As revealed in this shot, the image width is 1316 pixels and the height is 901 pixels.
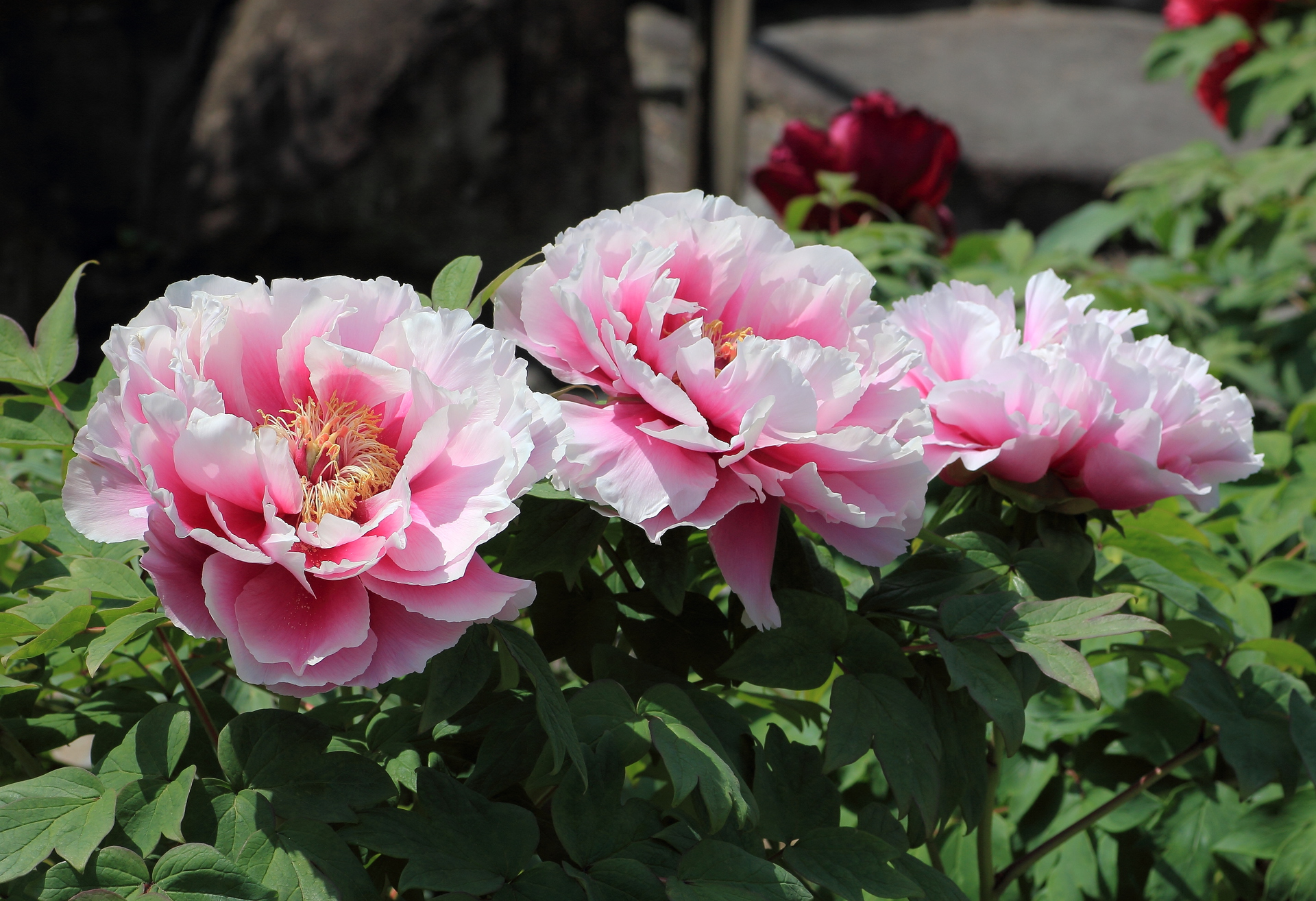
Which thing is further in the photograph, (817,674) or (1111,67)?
(1111,67)

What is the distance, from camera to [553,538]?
0.64 m

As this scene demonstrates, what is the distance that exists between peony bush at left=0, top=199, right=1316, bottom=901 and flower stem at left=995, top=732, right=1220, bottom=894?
8 cm

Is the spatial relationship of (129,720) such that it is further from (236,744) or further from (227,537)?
(227,537)

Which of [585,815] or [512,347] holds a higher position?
[512,347]

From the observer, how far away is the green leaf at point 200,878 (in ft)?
1.71

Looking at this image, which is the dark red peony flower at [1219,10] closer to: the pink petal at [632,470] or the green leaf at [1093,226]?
the green leaf at [1093,226]

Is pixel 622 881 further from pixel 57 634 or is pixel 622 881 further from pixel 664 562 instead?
pixel 57 634

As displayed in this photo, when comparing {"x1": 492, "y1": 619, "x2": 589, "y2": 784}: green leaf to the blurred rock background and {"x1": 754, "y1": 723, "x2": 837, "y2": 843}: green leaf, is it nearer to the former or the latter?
{"x1": 754, "y1": 723, "x2": 837, "y2": 843}: green leaf

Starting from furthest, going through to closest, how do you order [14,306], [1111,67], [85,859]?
[1111,67]
[14,306]
[85,859]

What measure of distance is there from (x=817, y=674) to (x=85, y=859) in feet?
1.27

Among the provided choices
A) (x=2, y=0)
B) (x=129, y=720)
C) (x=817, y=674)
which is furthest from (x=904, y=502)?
(x=2, y=0)

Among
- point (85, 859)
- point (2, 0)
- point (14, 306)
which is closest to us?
point (85, 859)

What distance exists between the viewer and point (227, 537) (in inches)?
20.3

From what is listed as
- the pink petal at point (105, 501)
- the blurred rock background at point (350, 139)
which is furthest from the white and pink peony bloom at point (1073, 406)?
the blurred rock background at point (350, 139)
